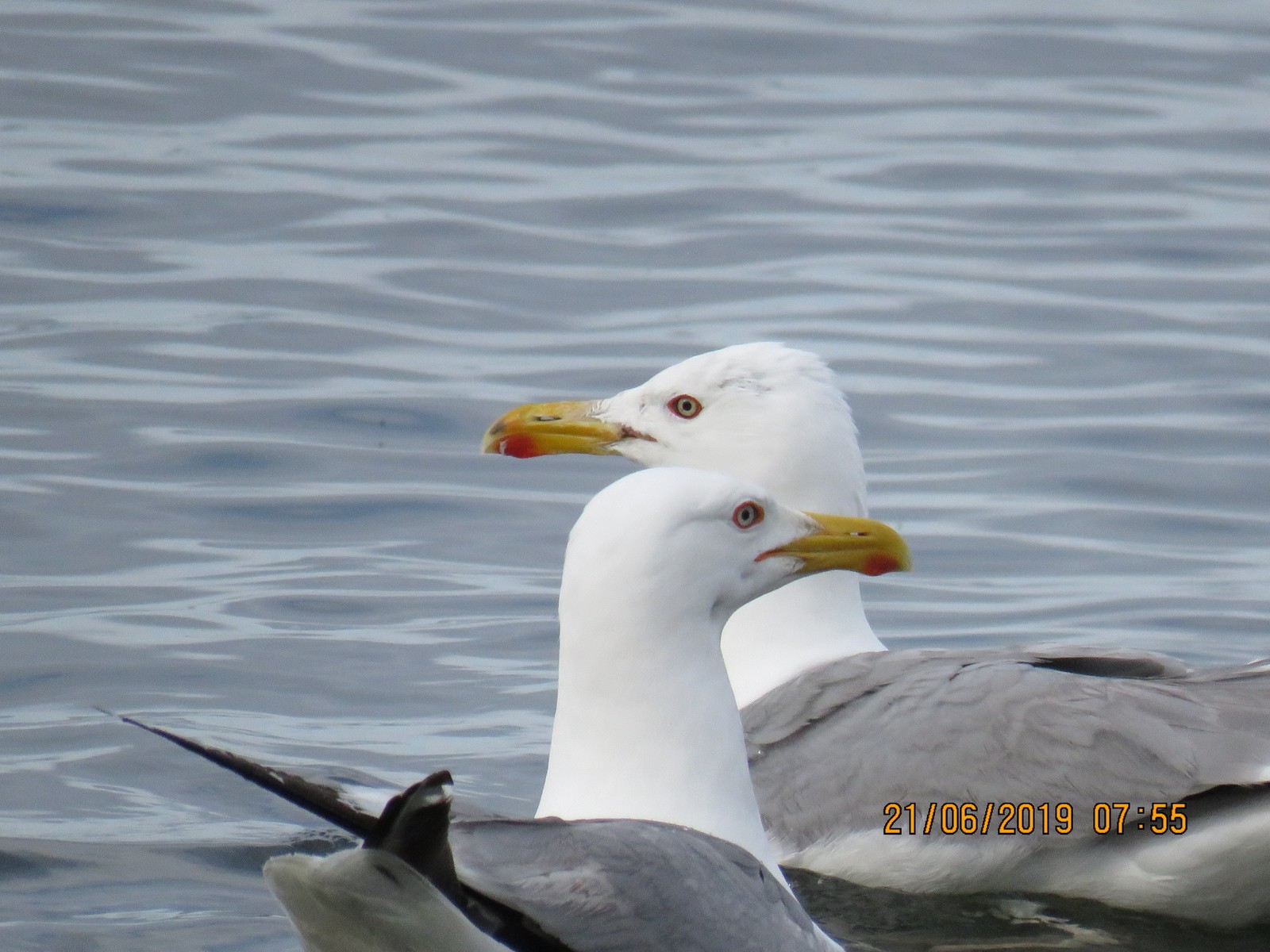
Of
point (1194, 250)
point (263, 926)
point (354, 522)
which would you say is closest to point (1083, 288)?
point (1194, 250)

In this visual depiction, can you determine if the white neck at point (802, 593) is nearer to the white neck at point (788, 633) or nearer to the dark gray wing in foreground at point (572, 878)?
the white neck at point (788, 633)

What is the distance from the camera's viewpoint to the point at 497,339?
11.9m

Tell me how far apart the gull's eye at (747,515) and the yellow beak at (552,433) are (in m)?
1.76

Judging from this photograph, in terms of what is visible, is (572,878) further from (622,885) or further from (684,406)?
(684,406)

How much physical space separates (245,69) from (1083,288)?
6.56 metres

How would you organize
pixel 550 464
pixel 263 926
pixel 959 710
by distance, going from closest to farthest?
pixel 263 926
pixel 959 710
pixel 550 464

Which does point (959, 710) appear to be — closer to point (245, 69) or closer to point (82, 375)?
point (82, 375)

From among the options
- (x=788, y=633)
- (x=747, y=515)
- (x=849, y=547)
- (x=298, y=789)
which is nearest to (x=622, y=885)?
(x=298, y=789)

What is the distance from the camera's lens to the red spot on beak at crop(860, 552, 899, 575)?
5.55 metres

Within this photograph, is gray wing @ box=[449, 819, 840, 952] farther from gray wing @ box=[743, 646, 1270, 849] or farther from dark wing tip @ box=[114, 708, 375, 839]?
gray wing @ box=[743, 646, 1270, 849]

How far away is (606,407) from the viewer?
23.0 feet

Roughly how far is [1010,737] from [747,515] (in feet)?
3.78

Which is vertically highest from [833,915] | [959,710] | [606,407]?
[606,407]
